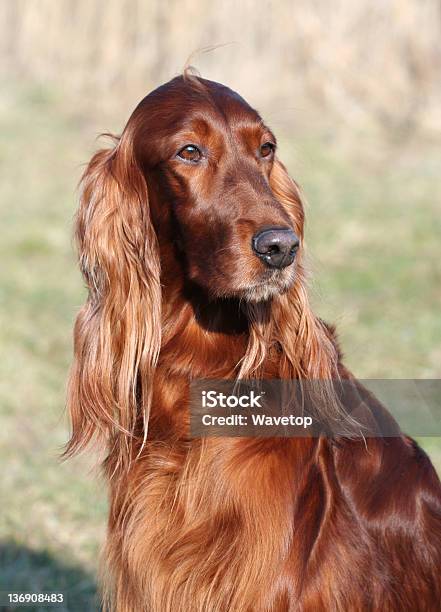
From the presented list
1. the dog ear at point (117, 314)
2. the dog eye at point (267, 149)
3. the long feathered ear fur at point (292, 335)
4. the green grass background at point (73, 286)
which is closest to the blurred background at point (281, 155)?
the green grass background at point (73, 286)

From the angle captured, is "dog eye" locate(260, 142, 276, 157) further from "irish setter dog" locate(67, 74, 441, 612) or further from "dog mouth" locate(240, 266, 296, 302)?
"dog mouth" locate(240, 266, 296, 302)

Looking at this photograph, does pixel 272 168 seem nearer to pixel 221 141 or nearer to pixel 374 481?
pixel 221 141

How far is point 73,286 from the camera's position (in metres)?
10.1

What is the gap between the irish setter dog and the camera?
2.80 m

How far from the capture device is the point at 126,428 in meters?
3.02

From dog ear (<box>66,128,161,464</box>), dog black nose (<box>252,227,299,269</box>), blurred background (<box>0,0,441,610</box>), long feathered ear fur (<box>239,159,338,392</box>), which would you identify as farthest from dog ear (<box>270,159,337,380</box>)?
blurred background (<box>0,0,441,610</box>)

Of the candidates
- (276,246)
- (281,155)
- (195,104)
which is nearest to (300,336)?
(276,246)

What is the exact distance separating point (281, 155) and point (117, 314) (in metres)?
9.41

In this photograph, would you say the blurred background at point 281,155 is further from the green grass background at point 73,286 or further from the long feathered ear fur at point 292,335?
the long feathered ear fur at point 292,335

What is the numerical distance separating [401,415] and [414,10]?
943cm

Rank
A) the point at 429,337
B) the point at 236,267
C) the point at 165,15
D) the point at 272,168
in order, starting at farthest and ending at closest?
1. the point at 165,15
2. the point at 429,337
3. the point at 272,168
4. the point at 236,267

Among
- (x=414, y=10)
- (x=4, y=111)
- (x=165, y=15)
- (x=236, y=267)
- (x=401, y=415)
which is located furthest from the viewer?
(x=4, y=111)

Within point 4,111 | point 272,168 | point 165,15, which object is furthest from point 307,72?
point 272,168

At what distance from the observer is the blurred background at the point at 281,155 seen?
6.13 meters
